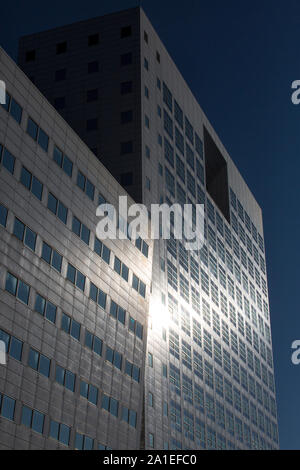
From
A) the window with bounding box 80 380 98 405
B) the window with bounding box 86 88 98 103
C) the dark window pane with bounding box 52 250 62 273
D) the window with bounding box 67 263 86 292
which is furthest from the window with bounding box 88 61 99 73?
the window with bounding box 80 380 98 405

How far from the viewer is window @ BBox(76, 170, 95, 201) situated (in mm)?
57272

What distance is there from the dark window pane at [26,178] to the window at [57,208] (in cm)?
282

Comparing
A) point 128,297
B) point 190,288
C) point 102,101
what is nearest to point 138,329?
point 128,297

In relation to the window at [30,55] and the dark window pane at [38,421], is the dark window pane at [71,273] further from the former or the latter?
the window at [30,55]

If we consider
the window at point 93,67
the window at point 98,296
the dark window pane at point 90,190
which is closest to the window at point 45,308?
the window at point 98,296

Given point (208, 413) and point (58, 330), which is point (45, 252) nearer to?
point (58, 330)

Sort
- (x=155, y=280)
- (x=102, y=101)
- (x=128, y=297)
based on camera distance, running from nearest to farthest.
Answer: (x=128, y=297)
(x=155, y=280)
(x=102, y=101)

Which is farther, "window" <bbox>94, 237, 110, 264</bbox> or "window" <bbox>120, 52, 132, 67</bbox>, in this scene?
"window" <bbox>120, 52, 132, 67</bbox>

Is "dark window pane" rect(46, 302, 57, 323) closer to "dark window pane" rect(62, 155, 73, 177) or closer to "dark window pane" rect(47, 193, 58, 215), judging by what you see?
"dark window pane" rect(47, 193, 58, 215)

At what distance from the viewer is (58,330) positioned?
167ft

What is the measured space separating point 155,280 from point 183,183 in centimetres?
2221

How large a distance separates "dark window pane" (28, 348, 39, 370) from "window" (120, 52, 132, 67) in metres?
49.7

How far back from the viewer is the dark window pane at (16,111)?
49.3 meters
